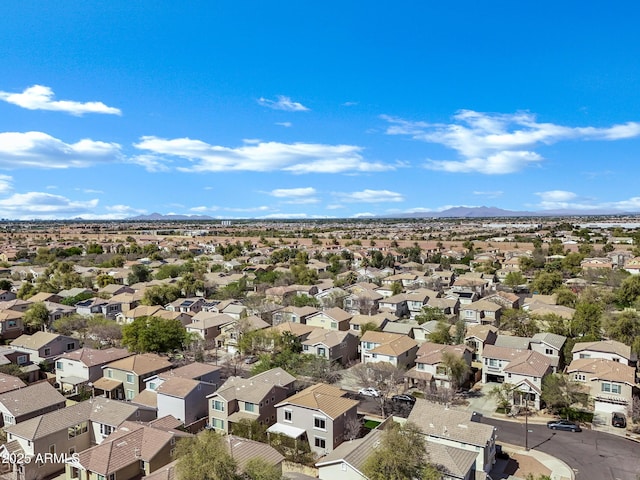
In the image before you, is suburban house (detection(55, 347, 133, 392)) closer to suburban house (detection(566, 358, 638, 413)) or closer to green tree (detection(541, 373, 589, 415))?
green tree (detection(541, 373, 589, 415))

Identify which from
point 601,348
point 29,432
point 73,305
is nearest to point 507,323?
point 601,348

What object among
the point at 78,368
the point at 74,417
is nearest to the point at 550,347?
the point at 74,417

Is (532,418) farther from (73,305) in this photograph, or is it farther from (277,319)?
(73,305)

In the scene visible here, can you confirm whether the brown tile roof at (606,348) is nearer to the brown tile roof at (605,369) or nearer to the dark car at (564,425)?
the brown tile roof at (605,369)

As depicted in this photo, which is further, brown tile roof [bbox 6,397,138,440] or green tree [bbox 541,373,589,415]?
green tree [bbox 541,373,589,415]

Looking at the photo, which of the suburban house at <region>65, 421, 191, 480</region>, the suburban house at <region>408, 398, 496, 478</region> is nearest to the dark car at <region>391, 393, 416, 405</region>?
the suburban house at <region>408, 398, 496, 478</region>

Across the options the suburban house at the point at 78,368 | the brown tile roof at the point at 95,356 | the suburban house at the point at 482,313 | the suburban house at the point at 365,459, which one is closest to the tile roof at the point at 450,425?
the suburban house at the point at 365,459
